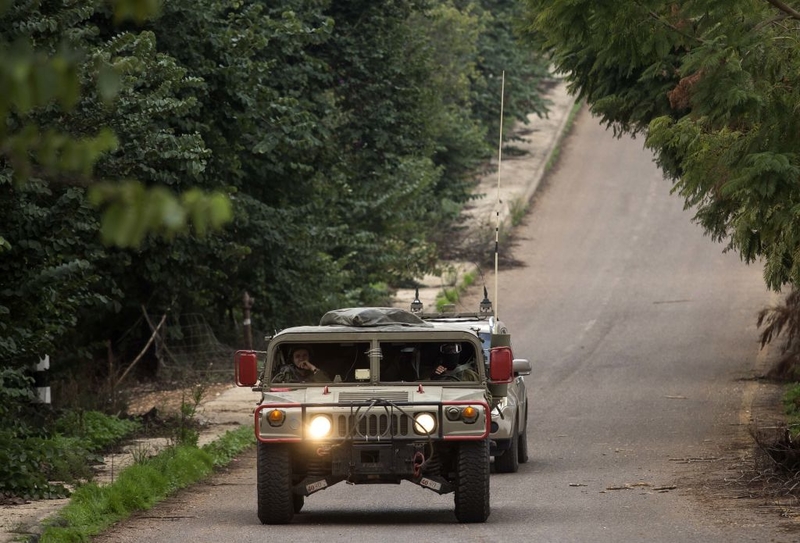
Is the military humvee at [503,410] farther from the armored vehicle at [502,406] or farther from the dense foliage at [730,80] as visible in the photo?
the dense foliage at [730,80]

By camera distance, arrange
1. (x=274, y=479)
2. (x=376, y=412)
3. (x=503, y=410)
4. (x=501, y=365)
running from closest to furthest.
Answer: (x=376, y=412)
(x=274, y=479)
(x=501, y=365)
(x=503, y=410)

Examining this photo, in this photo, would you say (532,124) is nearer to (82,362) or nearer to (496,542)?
(82,362)

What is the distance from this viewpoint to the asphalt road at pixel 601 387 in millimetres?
11547

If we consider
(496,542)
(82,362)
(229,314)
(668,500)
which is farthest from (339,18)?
(496,542)

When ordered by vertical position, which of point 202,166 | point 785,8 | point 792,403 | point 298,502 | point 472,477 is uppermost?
point 785,8

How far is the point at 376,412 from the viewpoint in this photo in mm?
11312

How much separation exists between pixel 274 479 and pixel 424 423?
1.33 metres

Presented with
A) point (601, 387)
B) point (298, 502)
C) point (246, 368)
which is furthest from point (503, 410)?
point (601, 387)

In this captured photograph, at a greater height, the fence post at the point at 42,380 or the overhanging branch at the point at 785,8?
the overhanging branch at the point at 785,8

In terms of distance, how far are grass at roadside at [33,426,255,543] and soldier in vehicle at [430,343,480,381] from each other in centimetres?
296

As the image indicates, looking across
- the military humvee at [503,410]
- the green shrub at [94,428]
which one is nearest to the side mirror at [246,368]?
the military humvee at [503,410]

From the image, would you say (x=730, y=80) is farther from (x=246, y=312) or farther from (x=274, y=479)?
(x=246, y=312)

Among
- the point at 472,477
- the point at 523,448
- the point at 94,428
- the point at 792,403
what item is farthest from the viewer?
the point at 792,403

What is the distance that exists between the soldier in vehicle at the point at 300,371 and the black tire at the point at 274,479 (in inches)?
35.5
